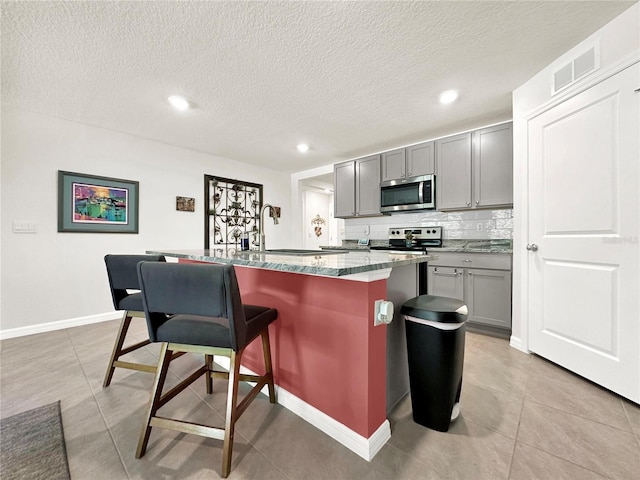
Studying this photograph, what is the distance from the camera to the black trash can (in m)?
1.25

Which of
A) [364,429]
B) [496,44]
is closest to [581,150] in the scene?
[496,44]

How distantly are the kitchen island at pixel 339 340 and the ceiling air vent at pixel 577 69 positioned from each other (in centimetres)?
179

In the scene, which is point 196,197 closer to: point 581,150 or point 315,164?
point 315,164

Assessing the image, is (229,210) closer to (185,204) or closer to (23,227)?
(185,204)

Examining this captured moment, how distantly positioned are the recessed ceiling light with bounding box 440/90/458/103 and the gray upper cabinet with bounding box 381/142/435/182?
2.74 feet

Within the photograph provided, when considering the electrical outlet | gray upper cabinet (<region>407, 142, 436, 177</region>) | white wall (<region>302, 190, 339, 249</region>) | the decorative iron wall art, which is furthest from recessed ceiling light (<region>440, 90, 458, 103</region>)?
white wall (<region>302, 190, 339, 249</region>)

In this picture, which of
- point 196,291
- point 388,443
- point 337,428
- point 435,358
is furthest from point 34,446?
point 435,358

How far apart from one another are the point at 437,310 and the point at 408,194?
98.2 inches

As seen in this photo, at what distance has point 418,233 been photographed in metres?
3.65

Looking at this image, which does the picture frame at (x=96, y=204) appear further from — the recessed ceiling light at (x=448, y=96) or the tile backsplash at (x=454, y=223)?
the recessed ceiling light at (x=448, y=96)

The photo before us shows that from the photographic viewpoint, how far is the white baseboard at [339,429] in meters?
1.16

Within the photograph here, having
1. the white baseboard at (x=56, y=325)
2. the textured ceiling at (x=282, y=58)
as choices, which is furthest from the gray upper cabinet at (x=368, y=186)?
the white baseboard at (x=56, y=325)

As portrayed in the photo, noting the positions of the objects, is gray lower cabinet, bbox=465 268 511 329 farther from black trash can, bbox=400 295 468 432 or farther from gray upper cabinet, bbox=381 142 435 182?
black trash can, bbox=400 295 468 432

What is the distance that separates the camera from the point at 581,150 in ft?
5.95
